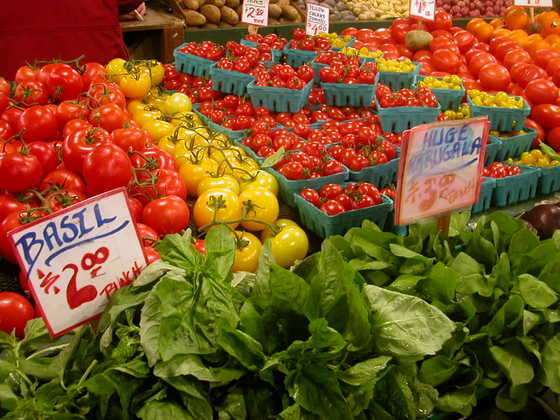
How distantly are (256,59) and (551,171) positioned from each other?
5.16 ft

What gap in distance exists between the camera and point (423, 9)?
368 centimetres

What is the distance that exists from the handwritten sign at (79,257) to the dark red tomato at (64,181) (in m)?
0.68

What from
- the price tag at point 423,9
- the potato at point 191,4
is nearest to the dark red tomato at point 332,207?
the price tag at point 423,9

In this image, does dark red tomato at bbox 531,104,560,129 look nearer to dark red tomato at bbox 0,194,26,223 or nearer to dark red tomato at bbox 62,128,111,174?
dark red tomato at bbox 62,128,111,174

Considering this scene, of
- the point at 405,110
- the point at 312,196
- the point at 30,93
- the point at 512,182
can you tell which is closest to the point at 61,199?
the point at 30,93

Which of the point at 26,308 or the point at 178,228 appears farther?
the point at 178,228

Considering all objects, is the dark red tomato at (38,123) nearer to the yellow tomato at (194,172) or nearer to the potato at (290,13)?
the yellow tomato at (194,172)

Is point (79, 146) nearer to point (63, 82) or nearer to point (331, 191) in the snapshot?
point (63, 82)

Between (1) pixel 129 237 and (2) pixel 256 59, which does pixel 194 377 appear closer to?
(1) pixel 129 237

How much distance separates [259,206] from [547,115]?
5.89ft

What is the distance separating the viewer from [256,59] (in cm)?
302

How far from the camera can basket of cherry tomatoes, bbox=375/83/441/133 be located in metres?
2.60

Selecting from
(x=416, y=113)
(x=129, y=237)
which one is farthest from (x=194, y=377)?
(x=416, y=113)

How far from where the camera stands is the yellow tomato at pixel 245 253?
173 centimetres
